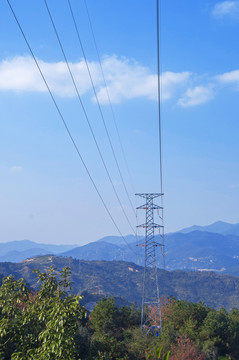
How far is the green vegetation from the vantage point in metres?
12.4

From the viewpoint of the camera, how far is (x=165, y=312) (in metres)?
69.0

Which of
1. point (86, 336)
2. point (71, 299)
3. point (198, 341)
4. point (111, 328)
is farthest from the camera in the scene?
point (111, 328)

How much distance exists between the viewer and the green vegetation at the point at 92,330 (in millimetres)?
12359

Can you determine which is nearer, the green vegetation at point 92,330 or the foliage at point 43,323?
the foliage at point 43,323

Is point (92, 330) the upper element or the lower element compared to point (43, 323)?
lower

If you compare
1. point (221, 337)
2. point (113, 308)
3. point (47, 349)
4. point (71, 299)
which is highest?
point (71, 299)

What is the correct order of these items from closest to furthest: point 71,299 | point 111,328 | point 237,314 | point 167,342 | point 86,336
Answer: point 71,299
point 86,336
point 167,342
point 111,328
point 237,314

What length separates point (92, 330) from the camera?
62.3 metres

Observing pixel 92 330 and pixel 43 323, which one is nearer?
pixel 43 323

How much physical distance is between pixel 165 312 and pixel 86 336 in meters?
28.2

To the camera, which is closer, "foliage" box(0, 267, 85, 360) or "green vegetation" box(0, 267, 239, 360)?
"foliage" box(0, 267, 85, 360)

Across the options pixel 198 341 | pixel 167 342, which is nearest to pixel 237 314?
pixel 198 341

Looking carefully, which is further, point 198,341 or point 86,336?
point 198,341

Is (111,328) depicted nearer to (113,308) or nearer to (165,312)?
(113,308)
